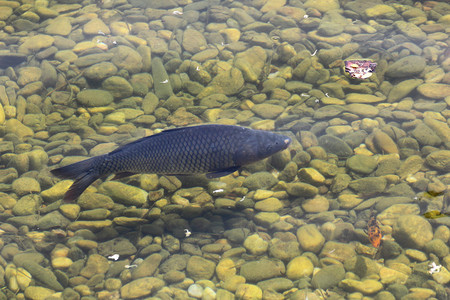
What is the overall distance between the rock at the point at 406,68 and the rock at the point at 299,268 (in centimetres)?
358

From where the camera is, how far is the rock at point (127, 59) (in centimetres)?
643

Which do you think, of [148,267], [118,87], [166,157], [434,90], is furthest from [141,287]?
[434,90]

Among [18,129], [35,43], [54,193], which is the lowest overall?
[54,193]

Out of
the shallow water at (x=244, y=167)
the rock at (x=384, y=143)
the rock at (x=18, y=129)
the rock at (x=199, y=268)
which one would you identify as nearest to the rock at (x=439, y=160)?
the shallow water at (x=244, y=167)

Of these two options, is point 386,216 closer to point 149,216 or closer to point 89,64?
point 149,216

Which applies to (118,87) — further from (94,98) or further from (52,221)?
(52,221)

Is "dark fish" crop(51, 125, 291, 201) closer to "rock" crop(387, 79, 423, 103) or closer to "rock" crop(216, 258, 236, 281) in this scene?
"rock" crop(216, 258, 236, 281)

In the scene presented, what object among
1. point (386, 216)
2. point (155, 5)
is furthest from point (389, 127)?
point (155, 5)

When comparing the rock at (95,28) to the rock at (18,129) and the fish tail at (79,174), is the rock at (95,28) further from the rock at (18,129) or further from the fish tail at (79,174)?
the fish tail at (79,174)

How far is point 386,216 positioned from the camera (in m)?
4.26

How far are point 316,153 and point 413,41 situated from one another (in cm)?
329

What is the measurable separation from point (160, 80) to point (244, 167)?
2.18m

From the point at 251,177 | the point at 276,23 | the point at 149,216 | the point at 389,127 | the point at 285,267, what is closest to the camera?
the point at 285,267

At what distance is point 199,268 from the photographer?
3965mm
